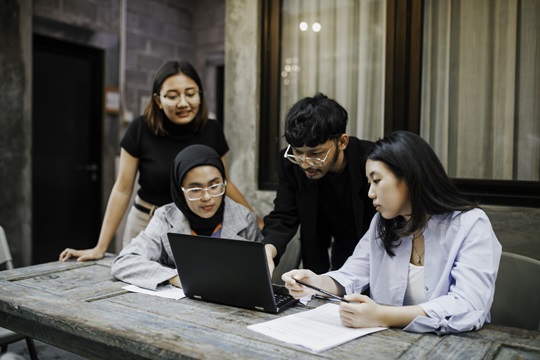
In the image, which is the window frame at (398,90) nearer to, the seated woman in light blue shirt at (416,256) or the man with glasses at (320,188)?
the man with glasses at (320,188)

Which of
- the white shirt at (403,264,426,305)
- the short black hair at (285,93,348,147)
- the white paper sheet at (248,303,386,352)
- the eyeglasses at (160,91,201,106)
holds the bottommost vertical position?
the white paper sheet at (248,303,386,352)

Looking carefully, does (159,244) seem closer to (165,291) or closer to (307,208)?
(165,291)

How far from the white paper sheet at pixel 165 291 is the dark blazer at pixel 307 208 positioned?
0.41 metres

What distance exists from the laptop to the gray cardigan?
0.72 feet

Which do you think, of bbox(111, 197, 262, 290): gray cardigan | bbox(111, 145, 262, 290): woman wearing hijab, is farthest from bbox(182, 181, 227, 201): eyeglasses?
bbox(111, 197, 262, 290): gray cardigan

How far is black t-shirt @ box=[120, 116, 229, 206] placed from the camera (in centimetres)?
254

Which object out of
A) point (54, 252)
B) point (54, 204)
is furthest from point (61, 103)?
point (54, 252)

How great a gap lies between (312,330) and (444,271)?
44 cm

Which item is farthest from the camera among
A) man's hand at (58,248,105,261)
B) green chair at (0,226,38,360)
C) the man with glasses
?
man's hand at (58,248,105,261)

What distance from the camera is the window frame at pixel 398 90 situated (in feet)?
8.41

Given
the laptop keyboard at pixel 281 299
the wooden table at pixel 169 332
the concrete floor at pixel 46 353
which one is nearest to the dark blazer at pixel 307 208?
the laptop keyboard at pixel 281 299

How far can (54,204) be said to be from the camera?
16.2 feet

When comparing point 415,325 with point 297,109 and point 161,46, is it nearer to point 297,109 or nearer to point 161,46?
point 297,109

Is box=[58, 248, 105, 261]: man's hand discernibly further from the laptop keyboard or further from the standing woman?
the laptop keyboard
